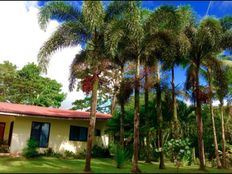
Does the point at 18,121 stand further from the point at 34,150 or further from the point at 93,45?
the point at 93,45

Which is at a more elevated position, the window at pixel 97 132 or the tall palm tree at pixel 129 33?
the tall palm tree at pixel 129 33

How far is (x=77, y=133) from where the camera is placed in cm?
2330

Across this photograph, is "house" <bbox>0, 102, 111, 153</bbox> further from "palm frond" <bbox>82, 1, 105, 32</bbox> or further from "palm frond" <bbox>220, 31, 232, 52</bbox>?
"palm frond" <bbox>220, 31, 232, 52</bbox>

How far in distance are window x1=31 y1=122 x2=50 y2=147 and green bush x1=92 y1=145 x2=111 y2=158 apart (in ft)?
12.6

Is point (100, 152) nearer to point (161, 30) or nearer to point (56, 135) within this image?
point (56, 135)

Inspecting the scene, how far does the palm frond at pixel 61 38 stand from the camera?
1602cm

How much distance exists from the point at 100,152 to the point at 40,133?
197 inches

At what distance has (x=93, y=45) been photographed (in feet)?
53.0

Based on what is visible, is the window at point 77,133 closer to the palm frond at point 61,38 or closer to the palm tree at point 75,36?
the palm tree at point 75,36

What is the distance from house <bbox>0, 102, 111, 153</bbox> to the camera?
20.2 meters

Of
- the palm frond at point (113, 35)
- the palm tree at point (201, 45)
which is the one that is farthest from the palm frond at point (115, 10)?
the palm tree at point (201, 45)

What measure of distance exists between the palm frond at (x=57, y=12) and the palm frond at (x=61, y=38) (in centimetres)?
58

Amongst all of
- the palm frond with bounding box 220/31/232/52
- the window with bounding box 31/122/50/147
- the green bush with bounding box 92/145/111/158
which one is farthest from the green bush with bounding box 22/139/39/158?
the palm frond with bounding box 220/31/232/52

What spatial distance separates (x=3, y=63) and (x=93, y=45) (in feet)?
99.1
